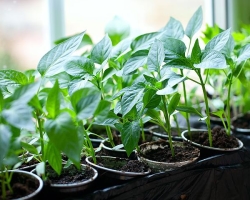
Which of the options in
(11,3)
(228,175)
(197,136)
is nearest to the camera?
(228,175)

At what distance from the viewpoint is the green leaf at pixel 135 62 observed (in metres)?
1.13

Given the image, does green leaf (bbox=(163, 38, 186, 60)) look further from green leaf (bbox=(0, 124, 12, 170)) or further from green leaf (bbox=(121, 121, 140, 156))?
green leaf (bbox=(0, 124, 12, 170))

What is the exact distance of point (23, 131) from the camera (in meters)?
1.14

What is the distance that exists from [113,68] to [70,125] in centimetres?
38

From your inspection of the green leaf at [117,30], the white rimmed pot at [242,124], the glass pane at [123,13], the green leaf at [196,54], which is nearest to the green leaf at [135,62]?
the green leaf at [196,54]

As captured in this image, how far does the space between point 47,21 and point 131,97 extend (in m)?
0.78

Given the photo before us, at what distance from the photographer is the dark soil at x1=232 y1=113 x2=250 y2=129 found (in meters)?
1.62

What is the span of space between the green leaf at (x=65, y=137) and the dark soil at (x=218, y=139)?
1.75 ft

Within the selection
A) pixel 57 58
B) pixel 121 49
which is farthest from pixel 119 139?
pixel 57 58

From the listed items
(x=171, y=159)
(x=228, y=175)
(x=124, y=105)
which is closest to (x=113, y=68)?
(x=124, y=105)

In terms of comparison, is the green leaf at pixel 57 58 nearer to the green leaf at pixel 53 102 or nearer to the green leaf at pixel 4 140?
the green leaf at pixel 53 102

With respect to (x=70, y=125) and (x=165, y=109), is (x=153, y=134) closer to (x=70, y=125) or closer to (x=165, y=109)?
(x=165, y=109)

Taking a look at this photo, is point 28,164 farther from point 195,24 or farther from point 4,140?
point 195,24

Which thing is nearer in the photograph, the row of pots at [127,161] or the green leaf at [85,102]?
the green leaf at [85,102]
